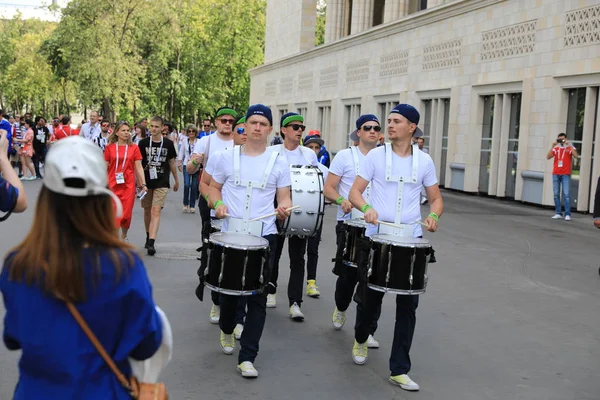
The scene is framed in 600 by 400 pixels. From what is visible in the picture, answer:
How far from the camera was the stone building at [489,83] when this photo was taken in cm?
2117

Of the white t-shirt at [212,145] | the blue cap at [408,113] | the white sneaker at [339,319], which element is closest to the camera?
the blue cap at [408,113]

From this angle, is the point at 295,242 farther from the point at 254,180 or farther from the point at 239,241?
the point at 239,241

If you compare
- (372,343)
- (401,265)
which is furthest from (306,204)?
(401,265)

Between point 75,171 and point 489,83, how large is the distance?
2370 centimetres

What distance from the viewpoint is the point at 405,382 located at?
610 cm

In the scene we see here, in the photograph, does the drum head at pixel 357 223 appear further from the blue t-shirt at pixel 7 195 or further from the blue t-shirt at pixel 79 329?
the blue t-shirt at pixel 79 329

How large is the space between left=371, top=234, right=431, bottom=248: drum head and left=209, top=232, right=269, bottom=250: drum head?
2.64 feet

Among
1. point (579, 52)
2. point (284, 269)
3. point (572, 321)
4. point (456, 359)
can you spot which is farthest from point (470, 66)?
point (456, 359)

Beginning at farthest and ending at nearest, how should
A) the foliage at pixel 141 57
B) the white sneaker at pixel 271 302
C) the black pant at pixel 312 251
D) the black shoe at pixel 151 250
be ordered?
1. the foliage at pixel 141 57
2. the black shoe at pixel 151 250
3. the black pant at pixel 312 251
4. the white sneaker at pixel 271 302

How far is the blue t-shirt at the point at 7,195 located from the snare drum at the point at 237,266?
6.27 feet

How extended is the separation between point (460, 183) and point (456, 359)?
20686 millimetres

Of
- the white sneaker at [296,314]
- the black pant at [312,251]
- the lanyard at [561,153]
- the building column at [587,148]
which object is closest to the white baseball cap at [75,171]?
the white sneaker at [296,314]

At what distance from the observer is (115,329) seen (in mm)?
2729

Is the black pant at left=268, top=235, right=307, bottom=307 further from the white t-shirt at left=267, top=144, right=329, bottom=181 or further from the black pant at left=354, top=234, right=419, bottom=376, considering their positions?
the black pant at left=354, top=234, right=419, bottom=376
